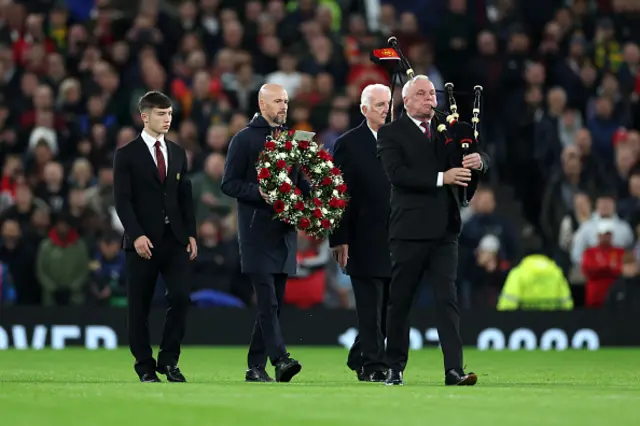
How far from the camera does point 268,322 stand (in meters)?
13.5

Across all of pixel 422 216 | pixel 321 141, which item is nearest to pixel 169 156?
pixel 422 216

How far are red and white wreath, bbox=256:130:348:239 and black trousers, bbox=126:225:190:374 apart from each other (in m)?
0.91

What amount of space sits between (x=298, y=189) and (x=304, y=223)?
0.34 metres

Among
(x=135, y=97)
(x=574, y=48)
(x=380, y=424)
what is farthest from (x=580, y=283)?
(x=380, y=424)

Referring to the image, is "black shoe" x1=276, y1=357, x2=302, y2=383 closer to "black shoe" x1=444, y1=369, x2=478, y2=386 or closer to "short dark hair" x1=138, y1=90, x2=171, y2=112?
"black shoe" x1=444, y1=369, x2=478, y2=386

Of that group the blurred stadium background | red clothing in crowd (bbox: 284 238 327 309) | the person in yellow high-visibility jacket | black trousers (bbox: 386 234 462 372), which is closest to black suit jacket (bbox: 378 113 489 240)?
black trousers (bbox: 386 234 462 372)

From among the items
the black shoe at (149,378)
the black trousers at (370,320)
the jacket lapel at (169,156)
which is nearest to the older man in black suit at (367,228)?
the black trousers at (370,320)

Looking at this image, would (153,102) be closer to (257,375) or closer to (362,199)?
(362,199)

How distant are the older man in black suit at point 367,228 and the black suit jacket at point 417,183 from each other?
1267mm

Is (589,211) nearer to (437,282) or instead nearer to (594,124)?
(594,124)

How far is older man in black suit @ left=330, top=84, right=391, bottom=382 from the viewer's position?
45.8 ft

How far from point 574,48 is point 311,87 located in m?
4.37

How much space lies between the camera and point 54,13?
2450cm

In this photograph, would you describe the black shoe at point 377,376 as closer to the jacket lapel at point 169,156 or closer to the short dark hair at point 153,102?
the jacket lapel at point 169,156
